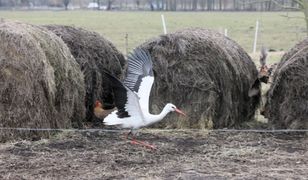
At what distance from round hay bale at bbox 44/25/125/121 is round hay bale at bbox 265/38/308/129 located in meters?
3.05

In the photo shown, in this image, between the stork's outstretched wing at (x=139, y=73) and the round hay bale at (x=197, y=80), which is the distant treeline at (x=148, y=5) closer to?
the round hay bale at (x=197, y=80)

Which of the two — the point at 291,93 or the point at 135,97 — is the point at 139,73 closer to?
the point at 135,97

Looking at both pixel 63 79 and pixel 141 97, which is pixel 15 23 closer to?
pixel 63 79

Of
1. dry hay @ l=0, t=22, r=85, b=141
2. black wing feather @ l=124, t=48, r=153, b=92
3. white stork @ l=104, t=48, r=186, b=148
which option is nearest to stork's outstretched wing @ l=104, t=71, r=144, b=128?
white stork @ l=104, t=48, r=186, b=148

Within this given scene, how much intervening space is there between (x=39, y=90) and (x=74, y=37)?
238 cm

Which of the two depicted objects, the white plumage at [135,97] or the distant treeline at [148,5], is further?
the distant treeline at [148,5]

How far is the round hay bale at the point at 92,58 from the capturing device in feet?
36.7

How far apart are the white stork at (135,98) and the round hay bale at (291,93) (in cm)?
202

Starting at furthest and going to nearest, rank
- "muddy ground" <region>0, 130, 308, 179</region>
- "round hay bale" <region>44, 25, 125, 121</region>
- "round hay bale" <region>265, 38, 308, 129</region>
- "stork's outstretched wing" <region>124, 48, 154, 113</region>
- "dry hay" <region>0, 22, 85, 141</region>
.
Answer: "round hay bale" <region>44, 25, 125, 121</region> → "round hay bale" <region>265, 38, 308, 129</region> → "stork's outstretched wing" <region>124, 48, 154, 113</region> → "dry hay" <region>0, 22, 85, 141</region> → "muddy ground" <region>0, 130, 308, 179</region>

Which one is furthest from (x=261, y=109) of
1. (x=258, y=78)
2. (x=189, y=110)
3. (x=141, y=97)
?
(x=141, y=97)

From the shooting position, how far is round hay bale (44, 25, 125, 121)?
11.2 meters

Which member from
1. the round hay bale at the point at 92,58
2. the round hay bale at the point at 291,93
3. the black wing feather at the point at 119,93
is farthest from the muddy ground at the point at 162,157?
the round hay bale at the point at 92,58

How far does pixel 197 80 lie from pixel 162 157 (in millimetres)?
2889

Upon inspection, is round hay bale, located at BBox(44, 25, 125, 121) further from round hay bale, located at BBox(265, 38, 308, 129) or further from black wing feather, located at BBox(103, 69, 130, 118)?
round hay bale, located at BBox(265, 38, 308, 129)
